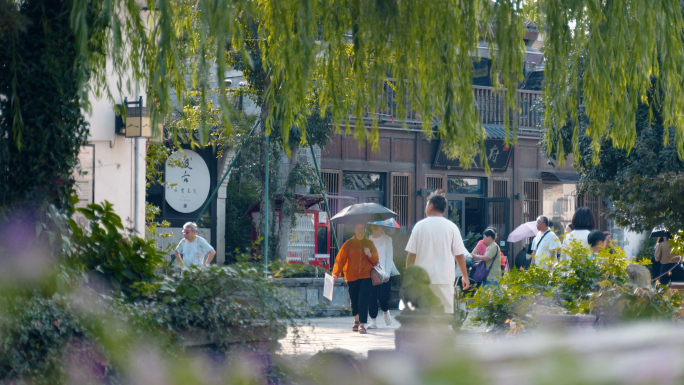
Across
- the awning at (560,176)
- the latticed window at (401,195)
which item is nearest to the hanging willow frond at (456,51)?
the latticed window at (401,195)

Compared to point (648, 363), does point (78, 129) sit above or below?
above

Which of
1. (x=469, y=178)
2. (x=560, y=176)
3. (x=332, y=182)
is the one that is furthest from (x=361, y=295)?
(x=560, y=176)

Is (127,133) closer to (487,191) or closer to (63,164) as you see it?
(63,164)

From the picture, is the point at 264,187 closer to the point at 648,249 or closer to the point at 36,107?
the point at 36,107

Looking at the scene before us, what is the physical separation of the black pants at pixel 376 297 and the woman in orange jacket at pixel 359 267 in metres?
0.16

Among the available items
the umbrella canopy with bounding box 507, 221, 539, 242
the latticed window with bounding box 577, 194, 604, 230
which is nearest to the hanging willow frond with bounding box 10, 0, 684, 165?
the umbrella canopy with bounding box 507, 221, 539, 242

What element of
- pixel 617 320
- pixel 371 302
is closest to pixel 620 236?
pixel 371 302

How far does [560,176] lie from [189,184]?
10595 millimetres

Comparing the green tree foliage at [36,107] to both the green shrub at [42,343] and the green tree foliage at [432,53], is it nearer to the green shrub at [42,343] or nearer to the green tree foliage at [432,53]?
the green tree foliage at [432,53]

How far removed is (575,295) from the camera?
22.8ft

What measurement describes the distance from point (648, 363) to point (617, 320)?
546 centimetres

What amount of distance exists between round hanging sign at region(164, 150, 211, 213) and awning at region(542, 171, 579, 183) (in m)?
9.76

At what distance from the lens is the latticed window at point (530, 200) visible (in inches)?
939

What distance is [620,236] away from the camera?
24609 mm
